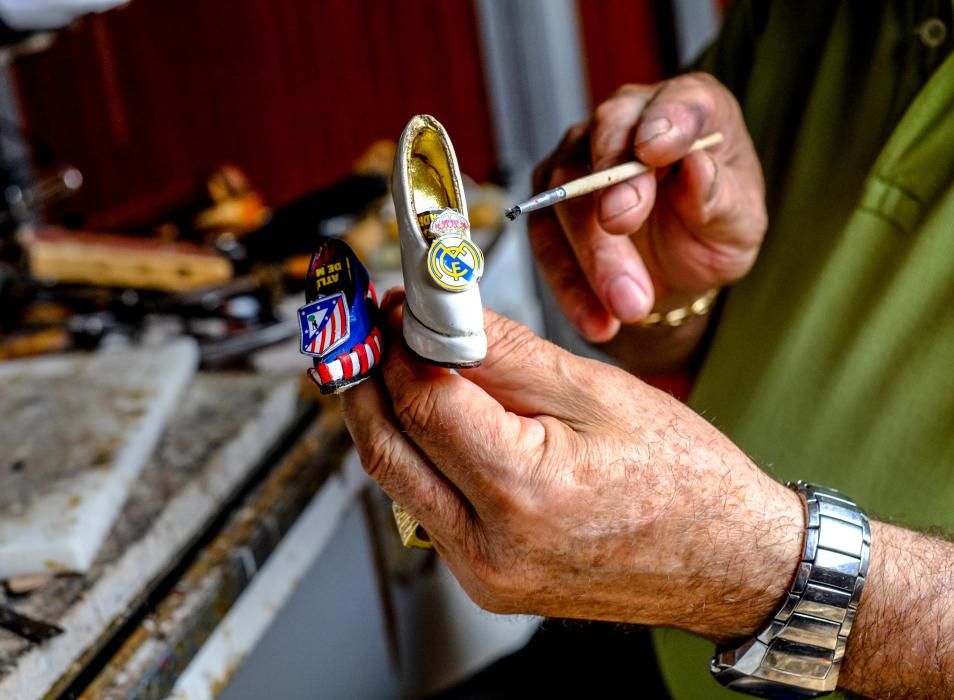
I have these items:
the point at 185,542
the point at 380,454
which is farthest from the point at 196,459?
the point at 380,454

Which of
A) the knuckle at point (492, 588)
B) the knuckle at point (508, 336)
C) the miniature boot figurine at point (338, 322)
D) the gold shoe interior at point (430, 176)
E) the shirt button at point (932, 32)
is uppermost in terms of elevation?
the gold shoe interior at point (430, 176)

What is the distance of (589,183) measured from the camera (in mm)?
625

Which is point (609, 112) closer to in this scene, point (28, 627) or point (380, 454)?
point (380, 454)

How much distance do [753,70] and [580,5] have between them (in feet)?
6.30

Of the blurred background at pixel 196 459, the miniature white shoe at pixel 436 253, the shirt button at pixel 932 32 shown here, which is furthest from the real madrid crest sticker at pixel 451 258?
the shirt button at pixel 932 32

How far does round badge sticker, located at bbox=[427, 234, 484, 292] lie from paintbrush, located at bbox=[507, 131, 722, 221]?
11cm

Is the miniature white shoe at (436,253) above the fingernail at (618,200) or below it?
above

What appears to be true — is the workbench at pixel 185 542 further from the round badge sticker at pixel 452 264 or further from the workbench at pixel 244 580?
the round badge sticker at pixel 452 264

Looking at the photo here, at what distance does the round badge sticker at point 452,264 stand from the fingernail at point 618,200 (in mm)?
254

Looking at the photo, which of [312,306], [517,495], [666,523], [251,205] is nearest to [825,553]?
[666,523]

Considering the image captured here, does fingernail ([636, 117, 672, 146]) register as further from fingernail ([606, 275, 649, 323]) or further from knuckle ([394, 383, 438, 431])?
knuckle ([394, 383, 438, 431])

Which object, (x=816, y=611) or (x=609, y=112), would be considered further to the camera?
(x=609, y=112)

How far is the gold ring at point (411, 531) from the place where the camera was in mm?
578

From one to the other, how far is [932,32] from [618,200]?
36cm
